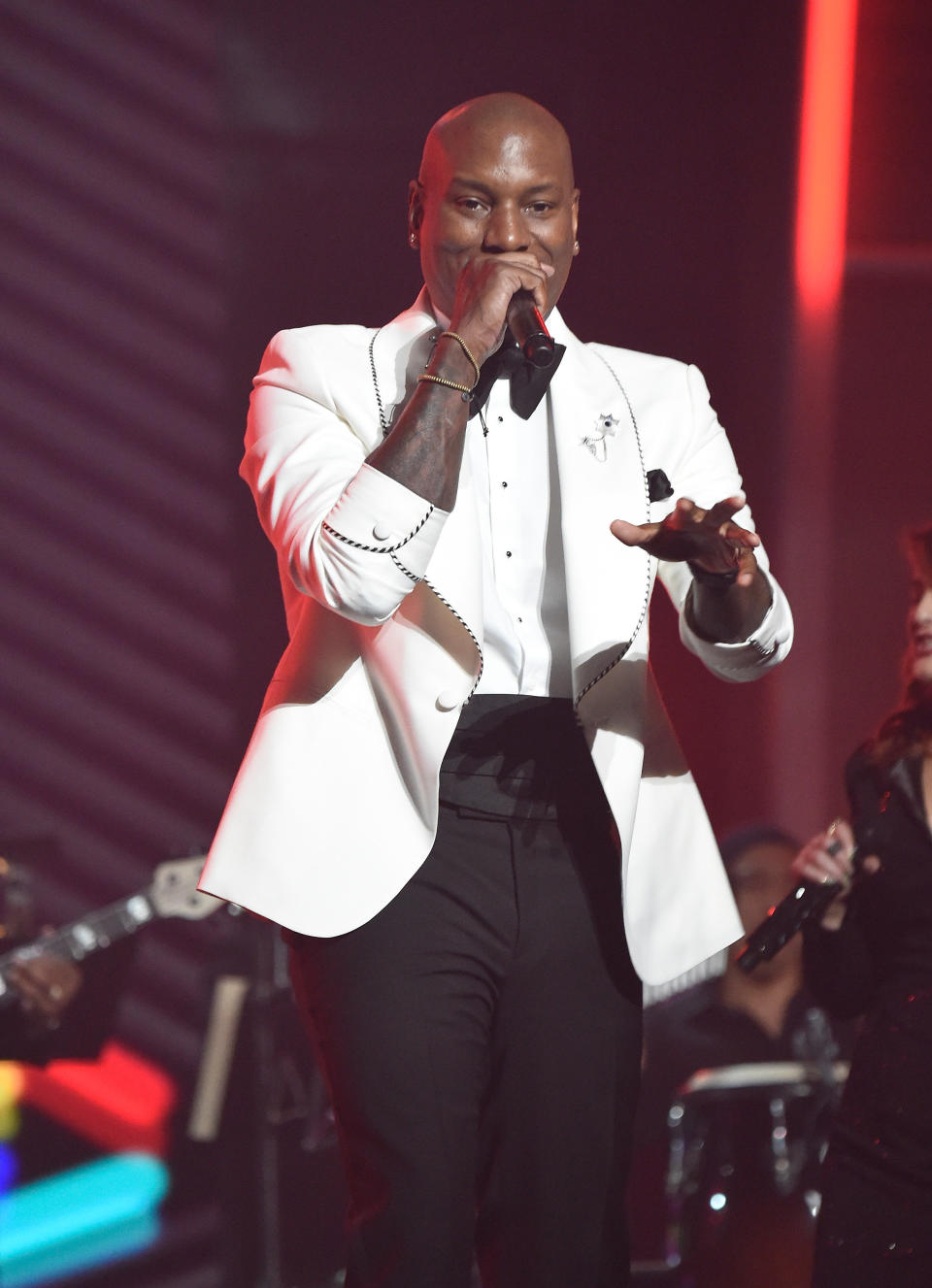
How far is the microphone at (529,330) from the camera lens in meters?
1.28

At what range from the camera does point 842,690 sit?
13.0ft

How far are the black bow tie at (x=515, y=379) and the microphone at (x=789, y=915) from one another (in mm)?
968

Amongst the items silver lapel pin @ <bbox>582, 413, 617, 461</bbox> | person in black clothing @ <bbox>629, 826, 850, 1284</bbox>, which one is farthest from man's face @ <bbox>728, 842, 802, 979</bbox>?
silver lapel pin @ <bbox>582, 413, 617, 461</bbox>

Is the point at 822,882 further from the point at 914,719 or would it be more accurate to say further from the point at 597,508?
the point at 597,508

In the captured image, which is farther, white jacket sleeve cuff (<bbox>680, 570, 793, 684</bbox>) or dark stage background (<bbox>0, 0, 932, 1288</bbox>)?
dark stage background (<bbox>0, 0, 932, 1288</bbox>)

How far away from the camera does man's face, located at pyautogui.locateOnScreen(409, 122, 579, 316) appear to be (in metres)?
1.46

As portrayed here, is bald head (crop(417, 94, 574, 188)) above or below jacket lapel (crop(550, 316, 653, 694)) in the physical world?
above

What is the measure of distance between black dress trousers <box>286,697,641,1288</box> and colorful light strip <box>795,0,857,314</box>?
8.91ft

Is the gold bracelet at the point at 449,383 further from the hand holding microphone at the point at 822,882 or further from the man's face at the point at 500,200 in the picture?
the hand holding microphone at the point at 822,882

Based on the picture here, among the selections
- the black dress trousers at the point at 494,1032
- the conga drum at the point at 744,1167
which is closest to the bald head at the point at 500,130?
the black dress trousers at the point at 494,1032

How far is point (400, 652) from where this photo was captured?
1401mm

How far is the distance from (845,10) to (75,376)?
7.40 feet

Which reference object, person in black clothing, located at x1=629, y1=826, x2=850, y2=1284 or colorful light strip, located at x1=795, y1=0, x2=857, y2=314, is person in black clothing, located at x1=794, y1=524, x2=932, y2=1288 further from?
colorful light strip, located at x1=795, y1=0, x2=857, y2=314

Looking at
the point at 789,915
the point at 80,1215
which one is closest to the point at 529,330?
the point at 789,915
